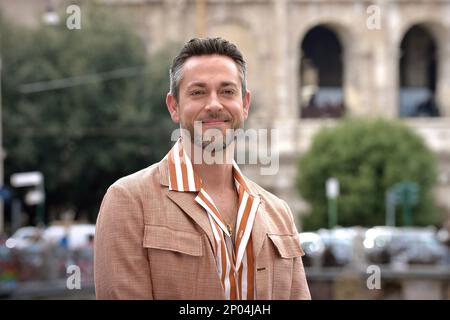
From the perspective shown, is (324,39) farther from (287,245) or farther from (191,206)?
(191,206)

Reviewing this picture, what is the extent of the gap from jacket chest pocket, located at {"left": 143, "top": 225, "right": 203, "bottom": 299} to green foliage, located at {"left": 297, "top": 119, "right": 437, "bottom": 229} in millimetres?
50863

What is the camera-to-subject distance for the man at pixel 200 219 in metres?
3.47

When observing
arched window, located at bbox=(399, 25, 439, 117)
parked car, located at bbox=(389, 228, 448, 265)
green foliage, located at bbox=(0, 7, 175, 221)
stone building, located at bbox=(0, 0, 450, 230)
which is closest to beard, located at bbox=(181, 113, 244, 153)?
parked car, located at bbox=(389, 228, 448, 265)

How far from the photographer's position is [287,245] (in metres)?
3.74

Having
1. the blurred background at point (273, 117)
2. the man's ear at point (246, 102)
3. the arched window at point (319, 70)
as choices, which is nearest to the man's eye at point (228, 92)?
the man's ear at point (246, 102)

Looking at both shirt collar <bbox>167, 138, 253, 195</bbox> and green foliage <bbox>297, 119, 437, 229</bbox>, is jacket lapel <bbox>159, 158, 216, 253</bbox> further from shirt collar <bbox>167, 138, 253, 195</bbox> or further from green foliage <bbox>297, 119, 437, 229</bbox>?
green foliage <bbox>297, 119, 437, 229</bbox>

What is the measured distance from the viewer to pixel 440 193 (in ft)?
216

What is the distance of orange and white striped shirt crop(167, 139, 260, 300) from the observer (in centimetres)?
356

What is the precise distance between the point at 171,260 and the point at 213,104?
422 mm

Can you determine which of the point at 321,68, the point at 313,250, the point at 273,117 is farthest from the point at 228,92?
the point at 321,68

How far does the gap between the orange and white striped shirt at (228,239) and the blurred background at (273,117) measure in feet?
44.5

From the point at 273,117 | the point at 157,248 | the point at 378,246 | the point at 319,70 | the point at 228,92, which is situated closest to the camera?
the point at 157,248

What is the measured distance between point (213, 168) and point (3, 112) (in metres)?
42.4
